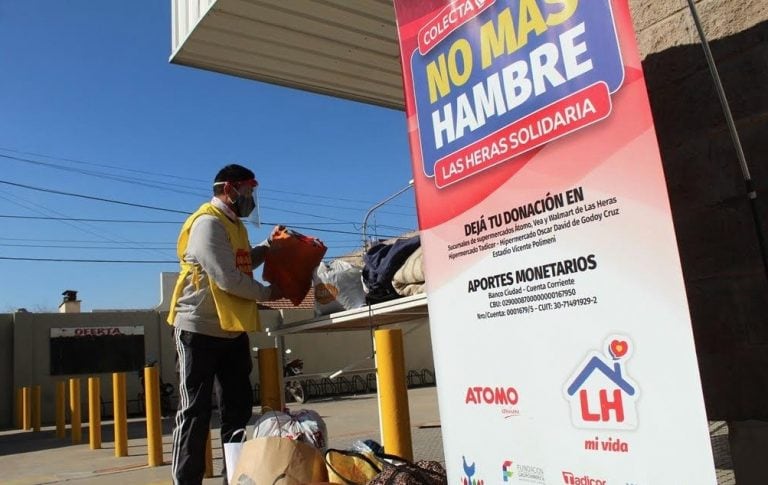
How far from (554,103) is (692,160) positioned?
76 centimetres

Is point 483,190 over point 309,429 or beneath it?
over

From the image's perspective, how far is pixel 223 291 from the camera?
375cm

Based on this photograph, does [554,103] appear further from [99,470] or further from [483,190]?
[99,470]

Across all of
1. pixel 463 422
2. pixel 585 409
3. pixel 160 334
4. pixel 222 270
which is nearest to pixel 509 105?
pixel 585 409

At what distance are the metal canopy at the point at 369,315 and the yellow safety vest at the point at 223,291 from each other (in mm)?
532

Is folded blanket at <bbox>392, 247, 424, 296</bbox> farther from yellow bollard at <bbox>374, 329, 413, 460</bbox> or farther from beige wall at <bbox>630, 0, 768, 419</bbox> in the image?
beige wall at <bbox>630, 0, 768, 419</bbox>

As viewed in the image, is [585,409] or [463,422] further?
[463,422]

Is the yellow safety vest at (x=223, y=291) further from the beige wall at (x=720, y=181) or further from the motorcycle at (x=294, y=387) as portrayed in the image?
the motorcycle at (x=294, y=387)

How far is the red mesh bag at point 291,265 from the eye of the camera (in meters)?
4.21

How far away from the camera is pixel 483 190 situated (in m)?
1.98

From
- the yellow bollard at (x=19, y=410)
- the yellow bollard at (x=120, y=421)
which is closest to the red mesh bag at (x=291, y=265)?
the yellow bollard at (x=120, y=421)

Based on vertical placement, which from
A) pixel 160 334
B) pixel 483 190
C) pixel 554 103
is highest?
pixel 160 334

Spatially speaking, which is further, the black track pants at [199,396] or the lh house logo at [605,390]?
the black track pants at [199,396]

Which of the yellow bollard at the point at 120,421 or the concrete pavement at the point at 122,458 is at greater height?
the yellow bollard at the point at 120,421
